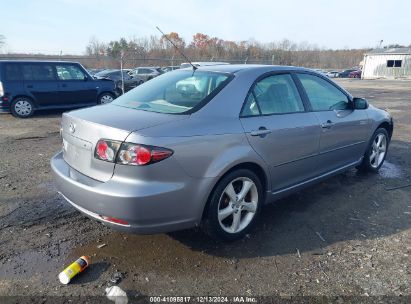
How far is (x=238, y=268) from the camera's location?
2.85 m

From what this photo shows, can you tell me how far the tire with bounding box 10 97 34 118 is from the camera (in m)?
10.2

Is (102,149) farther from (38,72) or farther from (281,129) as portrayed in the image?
(38,72)

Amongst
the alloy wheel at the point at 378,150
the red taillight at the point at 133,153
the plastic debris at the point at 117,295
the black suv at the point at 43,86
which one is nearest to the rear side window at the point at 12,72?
the black suv at the point at 43,86

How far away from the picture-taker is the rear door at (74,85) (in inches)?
424

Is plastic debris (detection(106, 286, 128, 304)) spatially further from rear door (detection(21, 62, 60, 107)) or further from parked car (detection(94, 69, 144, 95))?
parked car (detection(94, 69, 144, 95))

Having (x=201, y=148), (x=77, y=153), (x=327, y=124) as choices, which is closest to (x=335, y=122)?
(x=327, y=124)

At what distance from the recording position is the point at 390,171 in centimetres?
537

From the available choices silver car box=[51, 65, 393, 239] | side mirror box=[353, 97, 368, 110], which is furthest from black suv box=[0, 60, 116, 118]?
side mirror box=[353, 97, 368, 110]

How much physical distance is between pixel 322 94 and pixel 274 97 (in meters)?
0.97

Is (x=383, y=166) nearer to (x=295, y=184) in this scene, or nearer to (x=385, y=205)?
(x=385, y=205)

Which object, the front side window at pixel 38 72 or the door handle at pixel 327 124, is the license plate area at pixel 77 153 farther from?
the front side window at pixel 38 72

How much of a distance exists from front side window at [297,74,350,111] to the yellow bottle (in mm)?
2849

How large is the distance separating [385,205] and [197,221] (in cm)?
256

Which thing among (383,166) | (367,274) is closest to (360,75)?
(383,166)
